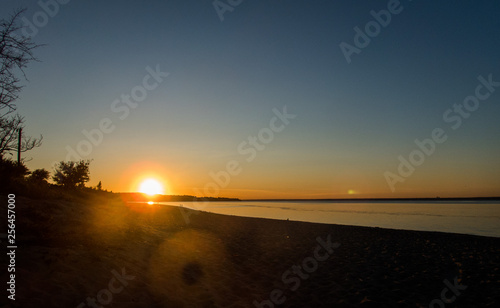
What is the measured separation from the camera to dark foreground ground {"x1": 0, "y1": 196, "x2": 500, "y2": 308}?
7.39m

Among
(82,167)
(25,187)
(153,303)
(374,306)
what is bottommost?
(374,306)

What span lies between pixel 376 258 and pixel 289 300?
777cm

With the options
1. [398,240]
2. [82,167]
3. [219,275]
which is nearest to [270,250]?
[219,275]

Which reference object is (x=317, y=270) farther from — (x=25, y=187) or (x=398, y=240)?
(x=25, y=187)

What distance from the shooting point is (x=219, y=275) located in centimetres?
1141
